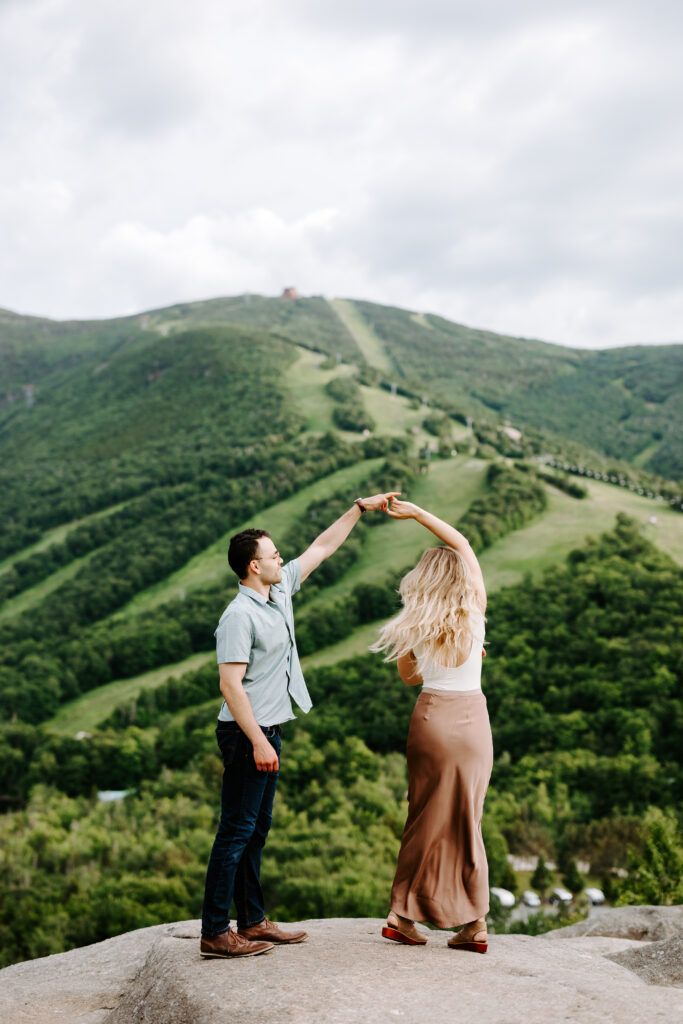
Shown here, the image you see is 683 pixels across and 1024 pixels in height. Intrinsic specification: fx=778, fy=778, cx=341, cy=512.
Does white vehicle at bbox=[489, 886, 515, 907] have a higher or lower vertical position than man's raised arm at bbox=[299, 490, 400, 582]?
lower

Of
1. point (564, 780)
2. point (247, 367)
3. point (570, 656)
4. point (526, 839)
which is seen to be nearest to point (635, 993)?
point (526, 839)

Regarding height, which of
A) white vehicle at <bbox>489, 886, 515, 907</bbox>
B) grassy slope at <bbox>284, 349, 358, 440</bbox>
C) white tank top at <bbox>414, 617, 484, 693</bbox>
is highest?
grassy slope at <bbox>284, 349, 358, 440</bbox>

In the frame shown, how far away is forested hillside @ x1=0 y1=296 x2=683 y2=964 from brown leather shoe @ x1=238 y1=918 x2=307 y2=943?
3.37 metres

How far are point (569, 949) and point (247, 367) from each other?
17784 centimetres

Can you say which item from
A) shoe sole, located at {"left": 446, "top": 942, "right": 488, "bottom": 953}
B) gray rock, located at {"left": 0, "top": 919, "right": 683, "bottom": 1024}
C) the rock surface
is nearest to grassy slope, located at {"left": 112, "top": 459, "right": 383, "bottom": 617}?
A: the rock surface

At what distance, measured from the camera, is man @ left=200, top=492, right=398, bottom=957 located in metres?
6.37

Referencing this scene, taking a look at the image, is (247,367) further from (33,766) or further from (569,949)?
(569,949)

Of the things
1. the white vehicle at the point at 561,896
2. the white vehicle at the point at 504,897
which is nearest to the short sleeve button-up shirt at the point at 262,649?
the white vehicle at the point at 504,897

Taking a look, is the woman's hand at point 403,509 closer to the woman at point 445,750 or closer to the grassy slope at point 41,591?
the woman at point 445,750

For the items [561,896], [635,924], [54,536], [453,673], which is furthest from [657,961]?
[54,536]

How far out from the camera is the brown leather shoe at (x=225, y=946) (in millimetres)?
6582

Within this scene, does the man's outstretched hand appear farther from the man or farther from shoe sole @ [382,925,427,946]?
shoe sole @ [382,925,427,946]

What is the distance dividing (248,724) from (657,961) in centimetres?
484

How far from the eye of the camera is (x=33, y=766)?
77.6 m
